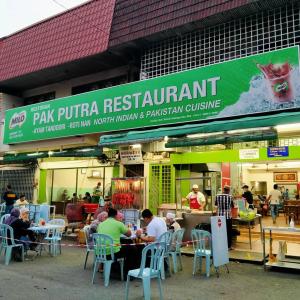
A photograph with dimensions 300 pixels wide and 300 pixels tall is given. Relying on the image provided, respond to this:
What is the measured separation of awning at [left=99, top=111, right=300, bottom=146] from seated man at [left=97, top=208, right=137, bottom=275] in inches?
147

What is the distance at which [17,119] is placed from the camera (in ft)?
53.9

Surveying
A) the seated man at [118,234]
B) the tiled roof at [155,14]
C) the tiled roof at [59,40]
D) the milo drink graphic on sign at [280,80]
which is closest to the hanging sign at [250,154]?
the milo drink graphic on sign at [280,80]

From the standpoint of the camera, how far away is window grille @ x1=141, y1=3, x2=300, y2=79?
10.5 m

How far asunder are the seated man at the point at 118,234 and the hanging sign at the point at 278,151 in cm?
752

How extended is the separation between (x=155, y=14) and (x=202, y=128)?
478 centimetres

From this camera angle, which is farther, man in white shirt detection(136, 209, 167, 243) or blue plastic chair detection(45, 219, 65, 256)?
blue plastic chair detection(45, 219, 65, 256)

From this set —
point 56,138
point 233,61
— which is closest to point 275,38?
point 233,61

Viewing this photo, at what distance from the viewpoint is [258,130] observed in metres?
9.43

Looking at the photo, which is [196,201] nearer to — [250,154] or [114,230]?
[250,154]

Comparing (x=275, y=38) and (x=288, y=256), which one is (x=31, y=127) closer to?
(x=275, y=38)

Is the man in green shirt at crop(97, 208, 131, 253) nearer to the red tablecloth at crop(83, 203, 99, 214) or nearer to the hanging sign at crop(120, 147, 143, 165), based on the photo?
the hanging sign at crop(120, 147, 143, 165)

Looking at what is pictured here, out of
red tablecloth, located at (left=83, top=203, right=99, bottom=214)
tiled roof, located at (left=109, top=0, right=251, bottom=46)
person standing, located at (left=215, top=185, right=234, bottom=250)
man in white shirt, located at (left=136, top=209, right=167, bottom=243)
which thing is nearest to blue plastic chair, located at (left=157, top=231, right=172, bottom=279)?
man in white shirt, located at (left=136, top=209, right=167, bottom=243)

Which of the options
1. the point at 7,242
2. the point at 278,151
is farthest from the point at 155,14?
the point at 7,242

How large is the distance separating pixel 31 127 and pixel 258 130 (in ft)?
33.2
